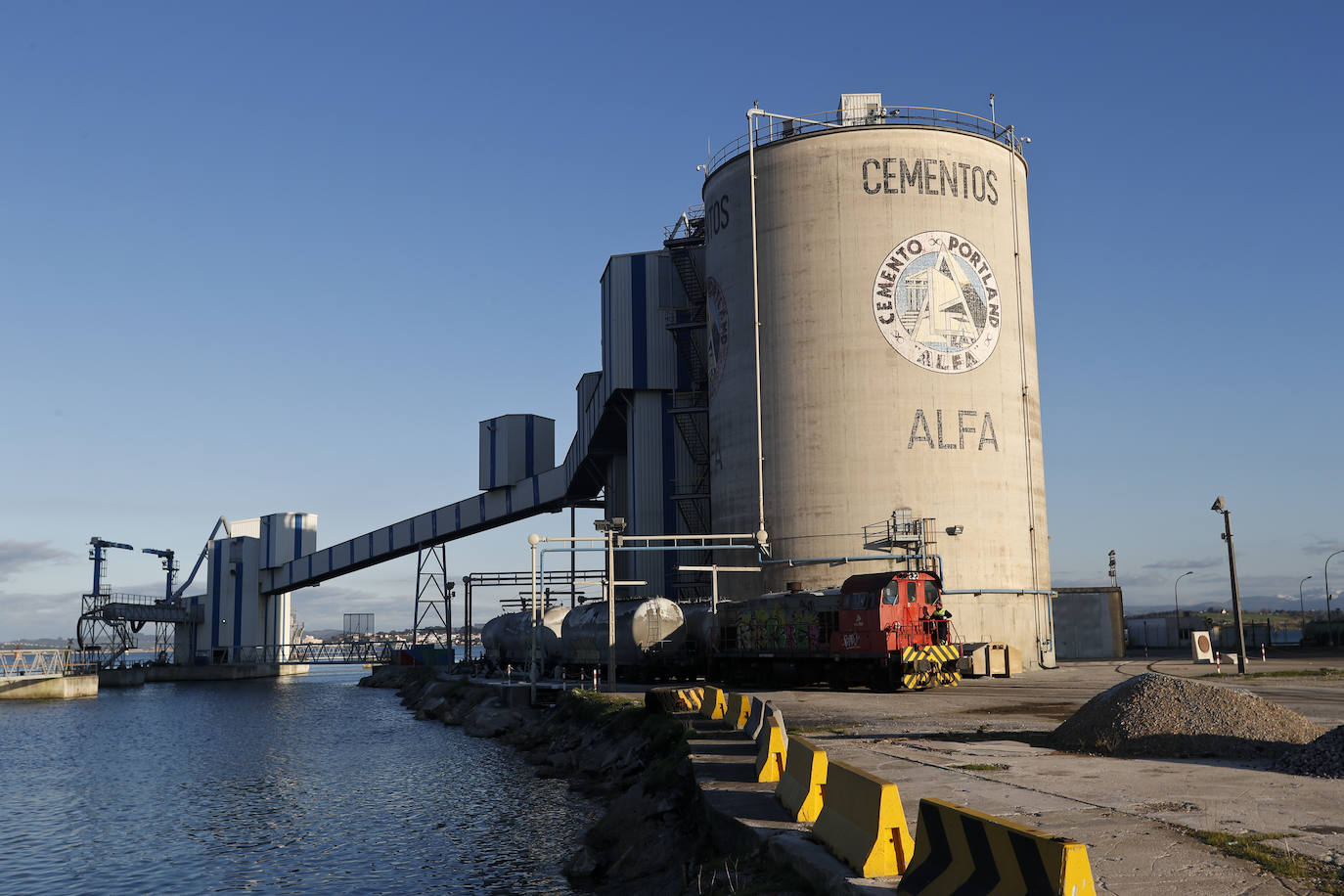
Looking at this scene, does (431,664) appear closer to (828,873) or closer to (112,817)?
(112,817)

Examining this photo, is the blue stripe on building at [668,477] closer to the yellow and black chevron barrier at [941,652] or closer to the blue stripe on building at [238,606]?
the yellow and black chevron barrier at [941,652]

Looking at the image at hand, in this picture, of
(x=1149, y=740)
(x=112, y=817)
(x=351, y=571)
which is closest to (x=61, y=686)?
(x=351, y=571)

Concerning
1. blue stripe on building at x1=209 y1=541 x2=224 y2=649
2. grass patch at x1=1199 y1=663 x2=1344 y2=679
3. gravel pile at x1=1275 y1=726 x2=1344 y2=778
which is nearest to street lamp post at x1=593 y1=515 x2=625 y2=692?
grass patch at x1=1199 y1=663 x2=1344 y2=679

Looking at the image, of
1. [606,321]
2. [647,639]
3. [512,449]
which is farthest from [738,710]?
[512,449]

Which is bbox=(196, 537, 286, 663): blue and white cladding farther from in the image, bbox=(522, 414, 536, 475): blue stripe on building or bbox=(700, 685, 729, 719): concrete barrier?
bbox=(700, 685, 729, 719): concrete barrier

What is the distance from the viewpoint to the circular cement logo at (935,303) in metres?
46.5

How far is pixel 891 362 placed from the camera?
46312 mm

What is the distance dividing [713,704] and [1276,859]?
16543 mm

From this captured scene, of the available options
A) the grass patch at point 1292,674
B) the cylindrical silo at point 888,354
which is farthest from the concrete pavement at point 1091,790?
the cylindrical silo at point 888,354

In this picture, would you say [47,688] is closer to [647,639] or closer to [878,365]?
[647,639]

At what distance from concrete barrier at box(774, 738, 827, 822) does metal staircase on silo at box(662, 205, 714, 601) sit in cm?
4237

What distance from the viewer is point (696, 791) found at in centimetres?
1859

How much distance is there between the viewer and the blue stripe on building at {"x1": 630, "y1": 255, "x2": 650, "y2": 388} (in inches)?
2340

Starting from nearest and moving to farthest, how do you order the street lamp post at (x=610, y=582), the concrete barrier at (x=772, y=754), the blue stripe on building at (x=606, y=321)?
the concrete barrier at (x=772, y=754) < the street lamp post at (x=610, y=582) < the blue stripe on building at (x=606, y=321)
